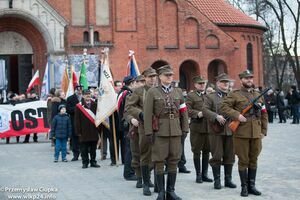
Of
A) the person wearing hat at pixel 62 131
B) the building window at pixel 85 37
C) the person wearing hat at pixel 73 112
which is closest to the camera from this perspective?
the person wearing hat at pixel 62 131

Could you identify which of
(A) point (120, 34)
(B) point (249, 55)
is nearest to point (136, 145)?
(A) point (120, 34)

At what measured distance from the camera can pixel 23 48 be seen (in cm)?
3356

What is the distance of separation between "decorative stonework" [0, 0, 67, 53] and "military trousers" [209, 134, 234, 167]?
2245cm

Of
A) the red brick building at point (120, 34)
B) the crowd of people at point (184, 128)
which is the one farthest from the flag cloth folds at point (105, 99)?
the red brick building at point (120, 34)

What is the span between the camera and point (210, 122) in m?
10.8

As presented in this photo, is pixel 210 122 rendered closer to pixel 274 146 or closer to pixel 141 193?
pixel 141 193

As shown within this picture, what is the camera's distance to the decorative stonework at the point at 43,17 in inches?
1223

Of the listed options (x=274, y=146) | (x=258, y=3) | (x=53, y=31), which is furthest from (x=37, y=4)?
(x=258, y=3)

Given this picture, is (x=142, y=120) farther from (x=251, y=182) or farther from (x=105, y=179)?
(x=105, y=179)

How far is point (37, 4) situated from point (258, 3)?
25.8 metres

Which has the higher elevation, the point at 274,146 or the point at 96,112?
the point at 96,112

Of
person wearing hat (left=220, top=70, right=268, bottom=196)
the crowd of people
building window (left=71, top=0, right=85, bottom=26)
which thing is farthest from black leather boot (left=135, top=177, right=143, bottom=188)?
building window (left=71, top=0, right=85, bottom=26)

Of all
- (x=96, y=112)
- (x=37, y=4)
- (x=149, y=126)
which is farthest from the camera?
(x=37, y=4)

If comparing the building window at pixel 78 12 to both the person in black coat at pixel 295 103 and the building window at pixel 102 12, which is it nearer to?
the building window at pixel 102 12
